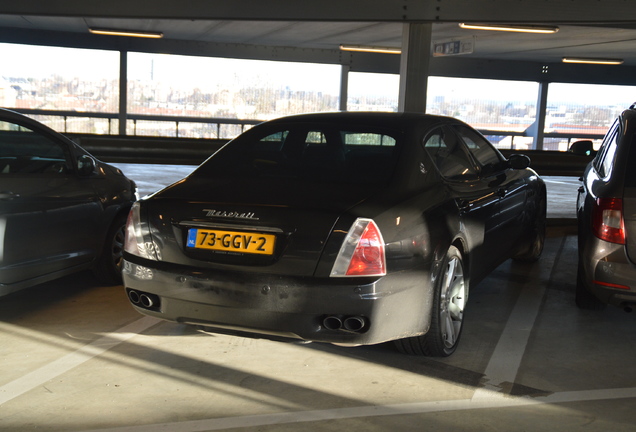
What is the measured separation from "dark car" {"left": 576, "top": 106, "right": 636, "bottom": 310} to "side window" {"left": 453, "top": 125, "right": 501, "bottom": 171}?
0.79 m

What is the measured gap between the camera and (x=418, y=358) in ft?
13.8

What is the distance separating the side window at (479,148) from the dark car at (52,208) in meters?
2.68

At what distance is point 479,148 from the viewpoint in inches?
212

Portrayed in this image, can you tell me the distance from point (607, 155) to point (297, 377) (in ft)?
10.1

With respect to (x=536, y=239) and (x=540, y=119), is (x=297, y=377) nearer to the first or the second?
(x=536, y=239)

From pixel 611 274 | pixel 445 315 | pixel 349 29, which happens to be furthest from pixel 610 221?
pixel 349 29

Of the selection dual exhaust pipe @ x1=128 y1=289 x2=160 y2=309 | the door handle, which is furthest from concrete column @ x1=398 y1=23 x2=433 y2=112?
dual exhaust pipe @ x1=128 y1=289 x2=160 y2=309

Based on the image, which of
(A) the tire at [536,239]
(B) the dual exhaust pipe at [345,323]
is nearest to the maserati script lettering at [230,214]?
(B) the dual exhaust pipe at [345,323]

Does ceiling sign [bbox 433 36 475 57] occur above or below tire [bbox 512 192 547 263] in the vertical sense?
above

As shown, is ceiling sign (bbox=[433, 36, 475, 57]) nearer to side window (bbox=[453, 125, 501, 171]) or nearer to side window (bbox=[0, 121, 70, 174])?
side window (bbox=[453, 125, 501, 171])

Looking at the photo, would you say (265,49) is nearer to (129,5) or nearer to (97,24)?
(97,24)

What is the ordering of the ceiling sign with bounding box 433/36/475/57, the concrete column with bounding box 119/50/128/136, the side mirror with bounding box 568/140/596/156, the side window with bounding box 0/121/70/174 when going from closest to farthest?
the side window with bounding box 0/121/70/174 < the side mirror with bounding box 568/140/596/156 < the ceiling sign with bounding box 433/36/475/57 < the concrete column with bounding box 119/50/128/136

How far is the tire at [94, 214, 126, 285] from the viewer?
5617 millimetres

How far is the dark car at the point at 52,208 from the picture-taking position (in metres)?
4.58
